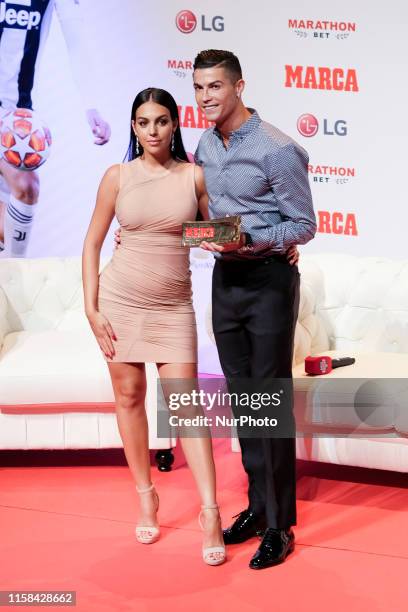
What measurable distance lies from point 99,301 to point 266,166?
84cm

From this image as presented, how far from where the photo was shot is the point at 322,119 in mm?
6234

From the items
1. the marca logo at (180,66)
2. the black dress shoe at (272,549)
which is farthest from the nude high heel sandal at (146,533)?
the marca logo at (180,66)

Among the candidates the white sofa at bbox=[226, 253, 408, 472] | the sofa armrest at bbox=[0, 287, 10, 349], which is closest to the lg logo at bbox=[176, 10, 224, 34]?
the white sofa at bbox=[226, 253, 408, 472]

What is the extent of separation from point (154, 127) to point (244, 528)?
162 centimetres

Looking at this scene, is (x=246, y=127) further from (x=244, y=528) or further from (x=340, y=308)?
(x=340, y=308)

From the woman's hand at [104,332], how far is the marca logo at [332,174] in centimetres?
334

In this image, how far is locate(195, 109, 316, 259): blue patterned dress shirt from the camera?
10.0 ft

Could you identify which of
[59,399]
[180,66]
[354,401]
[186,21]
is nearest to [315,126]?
[180,66]

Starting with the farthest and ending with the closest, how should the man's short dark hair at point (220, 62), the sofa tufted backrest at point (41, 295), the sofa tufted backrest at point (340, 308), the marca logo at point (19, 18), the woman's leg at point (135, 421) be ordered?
1. the marca logo at point (19, 18)
2. the sofa tufted backrest at point (41, 295)
3. the sofa tufted backrest at point (340, 308)
4. the woman's leg at point (135, 421)
5. the man's short dark hair at point (220, 62)

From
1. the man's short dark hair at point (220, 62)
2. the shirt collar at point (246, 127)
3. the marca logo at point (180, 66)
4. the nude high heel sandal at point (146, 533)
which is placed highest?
the marca logo at point (180, 66)

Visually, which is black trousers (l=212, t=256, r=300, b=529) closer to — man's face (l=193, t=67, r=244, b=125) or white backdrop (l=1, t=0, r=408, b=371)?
man's face (l=193, t=67, r=244, b=125)

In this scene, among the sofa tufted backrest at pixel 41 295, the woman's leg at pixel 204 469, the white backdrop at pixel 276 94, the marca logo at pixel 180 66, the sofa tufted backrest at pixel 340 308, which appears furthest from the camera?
the marca logo at pixel 180 66

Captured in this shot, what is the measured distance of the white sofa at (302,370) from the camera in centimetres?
395

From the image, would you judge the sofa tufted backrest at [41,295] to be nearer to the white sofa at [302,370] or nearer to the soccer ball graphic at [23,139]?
the white sofa at [302,370]
